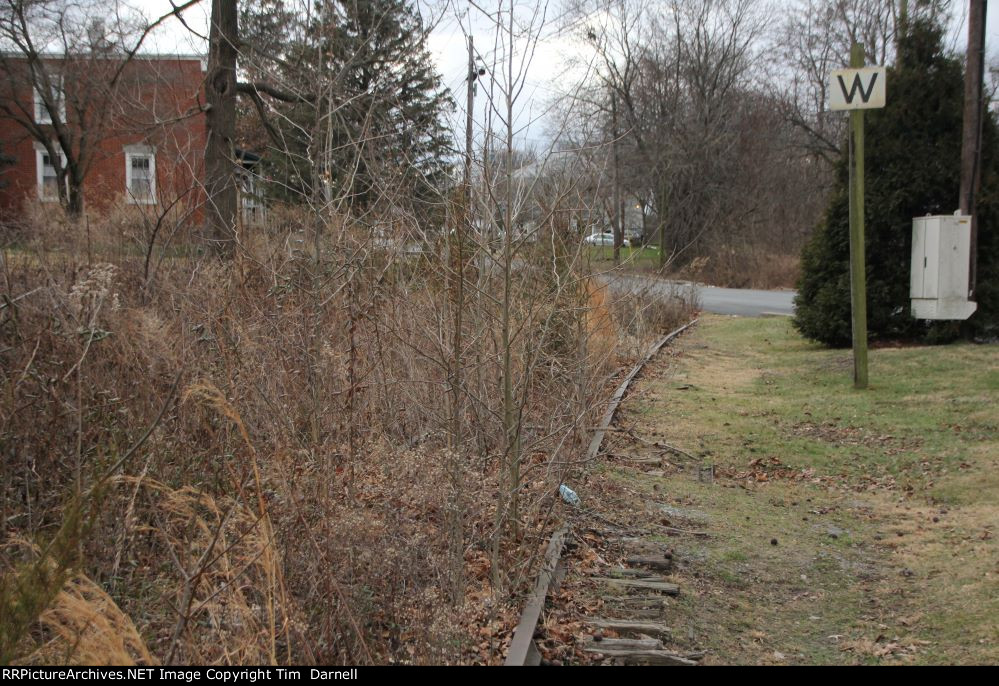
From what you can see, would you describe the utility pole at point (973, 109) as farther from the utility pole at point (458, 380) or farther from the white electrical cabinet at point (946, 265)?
the utility pole at point (458, 380)

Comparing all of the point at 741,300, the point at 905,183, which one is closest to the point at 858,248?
the point at 905,183

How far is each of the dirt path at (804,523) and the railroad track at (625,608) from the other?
0.03 metres

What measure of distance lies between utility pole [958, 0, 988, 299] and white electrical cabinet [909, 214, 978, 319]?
580 mm

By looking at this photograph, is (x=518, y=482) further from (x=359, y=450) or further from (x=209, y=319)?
(x=209, y=319)

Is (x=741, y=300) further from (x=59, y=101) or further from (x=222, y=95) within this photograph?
(x=59, y=101)

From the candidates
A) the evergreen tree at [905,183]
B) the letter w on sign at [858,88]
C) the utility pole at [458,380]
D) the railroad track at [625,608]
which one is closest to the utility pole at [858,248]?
the letter w on sign at [858,88]

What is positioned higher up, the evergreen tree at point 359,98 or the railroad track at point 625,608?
the evergreen tree at point 359,98

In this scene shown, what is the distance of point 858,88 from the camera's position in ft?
37.9

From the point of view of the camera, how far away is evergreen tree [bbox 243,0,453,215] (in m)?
6.56

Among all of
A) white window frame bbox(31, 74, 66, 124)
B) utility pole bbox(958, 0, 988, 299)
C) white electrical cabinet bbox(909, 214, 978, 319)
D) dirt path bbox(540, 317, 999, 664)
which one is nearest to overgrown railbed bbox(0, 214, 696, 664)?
dirt path bbox(540, 317, 999, 664)

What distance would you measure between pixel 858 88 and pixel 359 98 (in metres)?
6.99

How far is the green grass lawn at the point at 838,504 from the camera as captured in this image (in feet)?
16.6

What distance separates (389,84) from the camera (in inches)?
446
